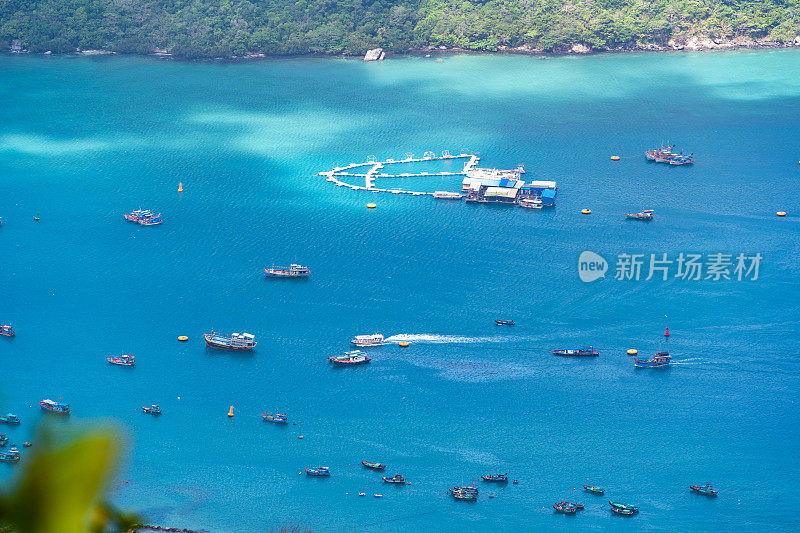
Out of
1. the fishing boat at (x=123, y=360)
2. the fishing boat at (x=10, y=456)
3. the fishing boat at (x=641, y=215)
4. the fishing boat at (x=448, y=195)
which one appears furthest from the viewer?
the fishing boat at (x=448, y=195)

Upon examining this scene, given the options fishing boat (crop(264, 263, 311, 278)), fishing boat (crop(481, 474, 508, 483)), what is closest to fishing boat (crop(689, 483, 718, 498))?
fishing boat (crop(481, 474, 508, 483))

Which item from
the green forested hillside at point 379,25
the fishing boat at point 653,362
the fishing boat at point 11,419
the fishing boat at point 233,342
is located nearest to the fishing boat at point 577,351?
the fishing boat at point 653,362

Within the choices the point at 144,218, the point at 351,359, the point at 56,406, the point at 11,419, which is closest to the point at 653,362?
the point at 351,359

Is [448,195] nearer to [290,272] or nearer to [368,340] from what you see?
[290,272]

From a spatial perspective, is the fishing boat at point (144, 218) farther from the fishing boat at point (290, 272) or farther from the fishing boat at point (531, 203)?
the fishing boat at point (531, 203)

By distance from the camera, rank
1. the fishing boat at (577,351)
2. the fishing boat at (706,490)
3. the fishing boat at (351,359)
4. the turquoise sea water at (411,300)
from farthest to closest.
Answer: the fishing boat at (577,351)
the fishing boat at (351,359)
the turquoise sea water at (411,300)
the fishing boat at (706,490)

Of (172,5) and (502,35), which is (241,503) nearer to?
(502,35)
